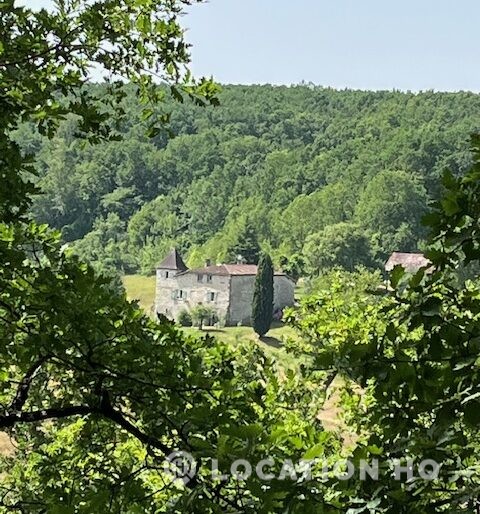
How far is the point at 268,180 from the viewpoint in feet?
390

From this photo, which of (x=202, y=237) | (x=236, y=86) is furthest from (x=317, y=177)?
(x=236, y=86)

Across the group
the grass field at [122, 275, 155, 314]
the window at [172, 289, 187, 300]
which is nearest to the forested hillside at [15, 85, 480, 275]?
the grass field at [122, 275, 155, 314]

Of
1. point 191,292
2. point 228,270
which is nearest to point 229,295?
point 228,270

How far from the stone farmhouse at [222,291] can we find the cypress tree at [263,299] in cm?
354

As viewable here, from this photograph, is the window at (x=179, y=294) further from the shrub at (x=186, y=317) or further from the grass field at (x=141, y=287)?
the grass field at (x=141, y=287)

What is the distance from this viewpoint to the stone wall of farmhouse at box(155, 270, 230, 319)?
70.4 m

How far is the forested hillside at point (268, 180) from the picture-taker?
3639 inches

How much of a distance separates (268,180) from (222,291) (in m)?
51.5

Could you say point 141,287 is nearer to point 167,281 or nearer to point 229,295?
point 167,281

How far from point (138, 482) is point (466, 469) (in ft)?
4.50

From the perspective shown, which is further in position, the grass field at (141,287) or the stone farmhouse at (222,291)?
the grass field at (141,287)

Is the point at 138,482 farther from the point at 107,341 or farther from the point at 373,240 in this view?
the point at 373,240

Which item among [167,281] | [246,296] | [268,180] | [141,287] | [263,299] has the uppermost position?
[268,180]

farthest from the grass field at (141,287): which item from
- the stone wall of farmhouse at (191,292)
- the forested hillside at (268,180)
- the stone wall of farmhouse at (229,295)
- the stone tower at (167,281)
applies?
the stone wall of farmhouse at (229,295)
